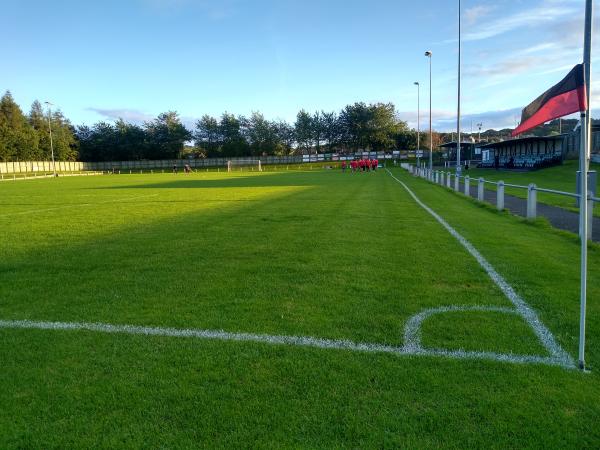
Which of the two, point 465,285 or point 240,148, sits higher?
point 240,148

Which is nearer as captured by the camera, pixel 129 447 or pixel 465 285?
pixel 129 447

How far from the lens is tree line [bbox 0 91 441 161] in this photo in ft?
383

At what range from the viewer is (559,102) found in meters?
4.30

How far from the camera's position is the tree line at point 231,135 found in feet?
383

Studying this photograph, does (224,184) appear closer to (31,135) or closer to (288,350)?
(288,350)

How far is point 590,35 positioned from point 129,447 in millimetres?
16443

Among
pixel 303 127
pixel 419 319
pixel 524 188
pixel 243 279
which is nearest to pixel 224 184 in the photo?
pixel 524 188

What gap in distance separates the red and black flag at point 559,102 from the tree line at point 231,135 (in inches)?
4506

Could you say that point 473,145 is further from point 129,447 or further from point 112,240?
point 129,447

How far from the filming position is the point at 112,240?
972cm

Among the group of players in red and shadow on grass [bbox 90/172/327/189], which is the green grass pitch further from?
the group of players in red

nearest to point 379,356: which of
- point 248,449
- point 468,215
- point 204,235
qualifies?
point 248,449

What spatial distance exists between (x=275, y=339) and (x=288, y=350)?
0.94ft

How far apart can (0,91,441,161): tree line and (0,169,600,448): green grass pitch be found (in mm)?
112570
